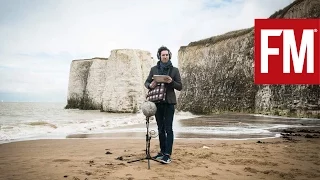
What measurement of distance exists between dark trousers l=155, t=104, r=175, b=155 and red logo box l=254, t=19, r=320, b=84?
12.8m

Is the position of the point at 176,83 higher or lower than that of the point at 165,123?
higher

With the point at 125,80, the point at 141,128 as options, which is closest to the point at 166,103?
the point at 141,128

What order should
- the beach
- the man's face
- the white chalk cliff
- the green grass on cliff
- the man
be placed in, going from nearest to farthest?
the beach
the man
the man's face
the green grass on cliff
the white chalk cliff

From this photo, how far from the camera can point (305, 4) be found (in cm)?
2064

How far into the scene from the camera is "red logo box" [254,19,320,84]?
57.6 feet

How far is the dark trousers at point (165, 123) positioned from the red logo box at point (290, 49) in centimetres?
1277

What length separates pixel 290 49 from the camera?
65.0 ft

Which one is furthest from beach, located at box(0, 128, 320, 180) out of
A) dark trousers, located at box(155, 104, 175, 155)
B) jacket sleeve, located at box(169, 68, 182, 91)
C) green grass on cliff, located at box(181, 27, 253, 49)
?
green grass on cliff, located at box(181, 27, 253, 49)

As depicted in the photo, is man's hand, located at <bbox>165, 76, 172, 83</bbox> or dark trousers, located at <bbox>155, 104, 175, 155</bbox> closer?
man's hand, located at <bbox>165, 76, 172, 83</bbox>

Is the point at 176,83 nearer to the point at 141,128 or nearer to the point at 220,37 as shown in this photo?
the point at 141,128

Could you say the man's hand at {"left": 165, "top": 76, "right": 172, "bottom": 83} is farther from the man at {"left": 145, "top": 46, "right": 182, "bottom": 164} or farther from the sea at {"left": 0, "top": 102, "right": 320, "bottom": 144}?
the sea at {"left": 0, "top": 102, "right": 320, "bottom": 144}

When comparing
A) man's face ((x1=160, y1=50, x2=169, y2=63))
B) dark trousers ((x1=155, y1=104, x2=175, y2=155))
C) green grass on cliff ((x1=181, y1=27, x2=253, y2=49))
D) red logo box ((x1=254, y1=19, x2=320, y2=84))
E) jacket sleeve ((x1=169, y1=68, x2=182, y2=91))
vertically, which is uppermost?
green grass on cliff ((x1=181, y1=27, x2=253, y2=49))

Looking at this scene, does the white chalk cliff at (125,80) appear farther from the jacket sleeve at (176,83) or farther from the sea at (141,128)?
the jacket sleeve at (176,83)

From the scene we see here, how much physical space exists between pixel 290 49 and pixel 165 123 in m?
17.5
